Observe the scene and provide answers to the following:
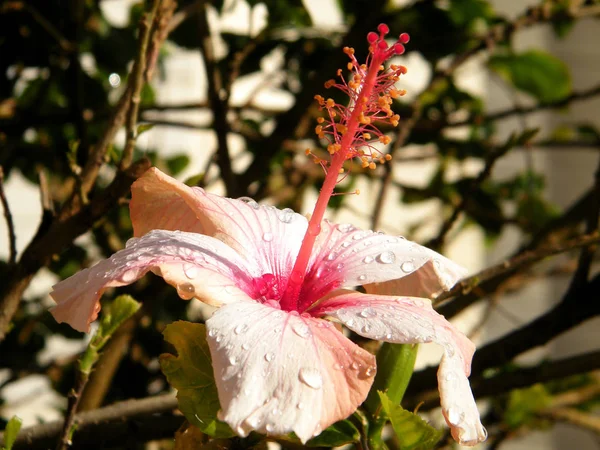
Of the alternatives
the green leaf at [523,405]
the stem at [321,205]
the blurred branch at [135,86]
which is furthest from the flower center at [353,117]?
the green leaf at [523,405]

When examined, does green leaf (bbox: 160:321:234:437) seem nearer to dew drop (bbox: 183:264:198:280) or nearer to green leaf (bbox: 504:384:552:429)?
dew drop (bbox: 183:264:198:280)

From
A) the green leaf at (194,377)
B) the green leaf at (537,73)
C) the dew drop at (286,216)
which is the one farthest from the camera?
the green leaf at (537,73)

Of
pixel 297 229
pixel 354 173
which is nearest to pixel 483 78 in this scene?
pixel 354 173

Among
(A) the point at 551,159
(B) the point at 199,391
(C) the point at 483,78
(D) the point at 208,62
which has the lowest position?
(A) the point at 551,159

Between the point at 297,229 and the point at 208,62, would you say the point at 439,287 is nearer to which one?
the point at 297,229

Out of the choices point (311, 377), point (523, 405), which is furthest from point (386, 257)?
point (523, 405)

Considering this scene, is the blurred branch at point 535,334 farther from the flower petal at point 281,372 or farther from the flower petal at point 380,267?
the flower petal at point 281,372

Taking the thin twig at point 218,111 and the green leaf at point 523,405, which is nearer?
the thin twig at point 218,111
